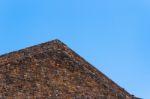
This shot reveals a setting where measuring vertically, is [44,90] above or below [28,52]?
below

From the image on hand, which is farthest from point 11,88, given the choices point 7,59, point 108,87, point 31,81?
point 108,87

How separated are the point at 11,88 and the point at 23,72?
4.57ft

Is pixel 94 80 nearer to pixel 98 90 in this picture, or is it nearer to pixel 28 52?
pixel 98 90

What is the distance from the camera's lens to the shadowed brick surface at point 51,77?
2572 centimetres

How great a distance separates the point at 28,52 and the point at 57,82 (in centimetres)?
305

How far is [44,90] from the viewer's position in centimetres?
2583

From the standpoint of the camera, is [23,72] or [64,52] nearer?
[23,72]

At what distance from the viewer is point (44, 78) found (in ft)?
87.1

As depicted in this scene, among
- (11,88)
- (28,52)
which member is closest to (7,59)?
(28,52)

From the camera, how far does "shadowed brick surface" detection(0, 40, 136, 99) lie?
1013 inches

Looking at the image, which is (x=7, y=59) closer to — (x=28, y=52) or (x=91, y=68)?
(x=28, y=52)

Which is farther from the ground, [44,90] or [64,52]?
[64,52]

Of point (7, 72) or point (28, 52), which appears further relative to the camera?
point (28, 52)

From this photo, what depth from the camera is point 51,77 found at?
87.6 ft
